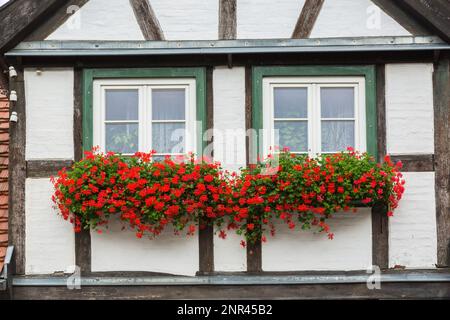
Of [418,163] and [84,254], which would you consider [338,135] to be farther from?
[84,254]

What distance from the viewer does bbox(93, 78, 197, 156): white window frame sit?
6.30 meters

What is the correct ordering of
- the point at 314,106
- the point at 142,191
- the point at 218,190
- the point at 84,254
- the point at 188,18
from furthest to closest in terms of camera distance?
the point at 188,18 → the point at 314,106 → the point at 84,254 → the point at 218,190 → the point at 142,191

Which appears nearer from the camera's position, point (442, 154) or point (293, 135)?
point (442, 154)

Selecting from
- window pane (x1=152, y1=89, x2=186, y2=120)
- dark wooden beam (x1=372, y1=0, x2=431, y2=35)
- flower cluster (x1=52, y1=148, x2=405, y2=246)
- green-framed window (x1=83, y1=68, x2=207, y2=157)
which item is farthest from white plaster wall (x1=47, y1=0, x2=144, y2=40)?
dark wooden beam (x1=372, y1=0, x2=431, y2=35)

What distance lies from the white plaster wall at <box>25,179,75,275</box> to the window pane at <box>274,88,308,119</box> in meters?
2.53

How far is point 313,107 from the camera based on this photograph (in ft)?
20.7

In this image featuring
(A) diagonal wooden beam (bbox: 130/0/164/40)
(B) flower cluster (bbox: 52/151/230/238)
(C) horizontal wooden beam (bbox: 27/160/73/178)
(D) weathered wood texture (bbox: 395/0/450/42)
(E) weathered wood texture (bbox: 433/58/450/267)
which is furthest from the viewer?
(A) diagonal wooden beam (bbox: 130/0/164/40)

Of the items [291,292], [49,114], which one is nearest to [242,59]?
[49,114]

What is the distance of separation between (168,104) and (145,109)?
0.83 ft

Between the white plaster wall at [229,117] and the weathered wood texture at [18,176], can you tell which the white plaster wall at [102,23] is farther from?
the white plaster wall at [229,117]

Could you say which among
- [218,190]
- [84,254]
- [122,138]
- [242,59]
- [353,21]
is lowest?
[84,254]

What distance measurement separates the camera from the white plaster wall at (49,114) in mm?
6289

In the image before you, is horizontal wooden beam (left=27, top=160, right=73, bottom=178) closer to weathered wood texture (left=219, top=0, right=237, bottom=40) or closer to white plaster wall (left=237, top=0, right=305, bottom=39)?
weathered wood texture (left=219, top=0, right=237, bottom=40)

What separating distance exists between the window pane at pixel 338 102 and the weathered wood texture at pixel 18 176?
3.20m
